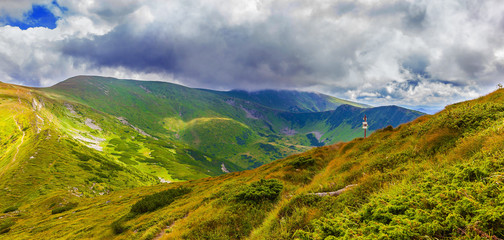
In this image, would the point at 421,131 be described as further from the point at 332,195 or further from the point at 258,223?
the point at 258,223

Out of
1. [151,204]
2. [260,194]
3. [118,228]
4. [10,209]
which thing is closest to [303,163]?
[260,194]

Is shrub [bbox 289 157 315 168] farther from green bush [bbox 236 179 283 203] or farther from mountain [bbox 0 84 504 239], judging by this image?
green bush [bbox 236 179 283 203]

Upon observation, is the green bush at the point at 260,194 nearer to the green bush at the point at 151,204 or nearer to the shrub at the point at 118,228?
the shrub at the point at 118,228

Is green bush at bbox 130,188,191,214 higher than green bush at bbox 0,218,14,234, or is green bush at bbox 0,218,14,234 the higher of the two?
green bush at bbox 130,188,191,214

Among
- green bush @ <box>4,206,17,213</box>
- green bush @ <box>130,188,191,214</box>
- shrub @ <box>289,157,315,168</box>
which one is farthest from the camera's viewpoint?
green bush @ <box>4,206,17,213</box>

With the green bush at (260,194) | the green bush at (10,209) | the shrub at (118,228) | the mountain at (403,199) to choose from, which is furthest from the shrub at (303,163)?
the green bush at (10,209)

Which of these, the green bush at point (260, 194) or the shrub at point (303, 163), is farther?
the shrub at point (303, 163)

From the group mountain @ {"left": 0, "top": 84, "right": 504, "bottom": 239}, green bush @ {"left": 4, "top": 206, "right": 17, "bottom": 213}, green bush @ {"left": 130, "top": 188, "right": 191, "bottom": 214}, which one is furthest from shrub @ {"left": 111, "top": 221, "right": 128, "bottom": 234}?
green bush @ {"left": 4, "top": 206, "right": 17, "bottom": 213}

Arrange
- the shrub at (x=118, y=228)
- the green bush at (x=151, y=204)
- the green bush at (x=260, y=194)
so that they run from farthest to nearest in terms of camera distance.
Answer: the green bush at (x=151, y=204) < the shrub at (x=118, y=228) < the green bush at (x=260, y=194)

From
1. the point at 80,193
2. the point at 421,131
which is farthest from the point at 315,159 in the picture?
the point at 80,193

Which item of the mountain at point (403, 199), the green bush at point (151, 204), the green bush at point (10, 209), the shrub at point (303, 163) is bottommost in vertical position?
the green bush at point (10, 209)

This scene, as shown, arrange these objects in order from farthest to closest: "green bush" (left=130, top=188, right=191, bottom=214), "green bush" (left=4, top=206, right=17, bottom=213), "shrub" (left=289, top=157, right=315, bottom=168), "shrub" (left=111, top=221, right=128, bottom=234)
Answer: "green bush" (left=4, top=206, right=17, bottom=213), "green bush" (left=130, top=188, right=191, bottom=214), "shrub" (left=289, top=157, right=315, bottom=168), "shrub" (left=111, top=221, right=128, bottom=234)

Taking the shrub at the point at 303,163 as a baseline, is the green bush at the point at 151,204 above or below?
below

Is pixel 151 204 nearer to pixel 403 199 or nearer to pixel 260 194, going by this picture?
pixel 260 194
